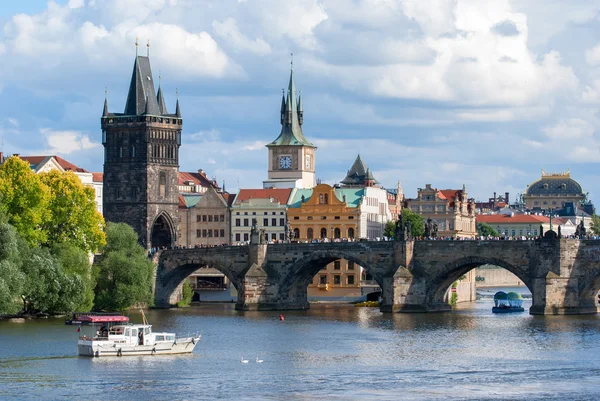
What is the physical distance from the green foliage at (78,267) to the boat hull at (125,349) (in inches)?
1008

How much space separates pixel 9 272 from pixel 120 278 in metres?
21.5

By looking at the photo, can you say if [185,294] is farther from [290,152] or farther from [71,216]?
[290,152]

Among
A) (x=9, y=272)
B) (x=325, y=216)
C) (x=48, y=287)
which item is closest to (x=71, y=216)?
(x=48, y=287)

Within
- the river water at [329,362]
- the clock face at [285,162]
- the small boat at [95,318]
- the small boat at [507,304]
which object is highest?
the clock face at [285,162]

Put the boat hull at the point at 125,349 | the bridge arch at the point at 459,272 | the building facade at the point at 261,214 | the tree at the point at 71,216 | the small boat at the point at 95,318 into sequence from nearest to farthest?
the boat hull at the point at 125,349, the small boat at the point at 95,318, the bridge arch at the point at 459,272, the tree at the point at 71,216, the building facade at the point at 261,214

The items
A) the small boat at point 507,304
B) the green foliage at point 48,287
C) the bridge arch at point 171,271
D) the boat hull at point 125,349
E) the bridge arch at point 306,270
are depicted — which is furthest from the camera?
the bridge arch at point 171,271

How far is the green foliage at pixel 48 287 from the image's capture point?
120125mm

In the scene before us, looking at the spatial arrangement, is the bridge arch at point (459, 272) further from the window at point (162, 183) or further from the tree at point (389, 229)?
the tree at point (389, 229)

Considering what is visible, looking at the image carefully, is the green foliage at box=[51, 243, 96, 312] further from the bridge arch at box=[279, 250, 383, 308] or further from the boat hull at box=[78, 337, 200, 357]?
the boat hull at box=[78, 337, 200, 357]

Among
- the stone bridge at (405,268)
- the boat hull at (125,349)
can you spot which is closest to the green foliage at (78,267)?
the stone bridge at (405,268)

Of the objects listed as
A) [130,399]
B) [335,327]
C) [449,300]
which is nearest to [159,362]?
[130,399]

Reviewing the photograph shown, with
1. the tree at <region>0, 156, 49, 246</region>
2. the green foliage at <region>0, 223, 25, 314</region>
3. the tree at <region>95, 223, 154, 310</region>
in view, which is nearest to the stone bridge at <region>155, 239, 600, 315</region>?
the tree at <region>95, 223, 154, 310</region>

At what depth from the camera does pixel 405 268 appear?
451ft

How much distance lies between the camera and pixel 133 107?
168 meters
